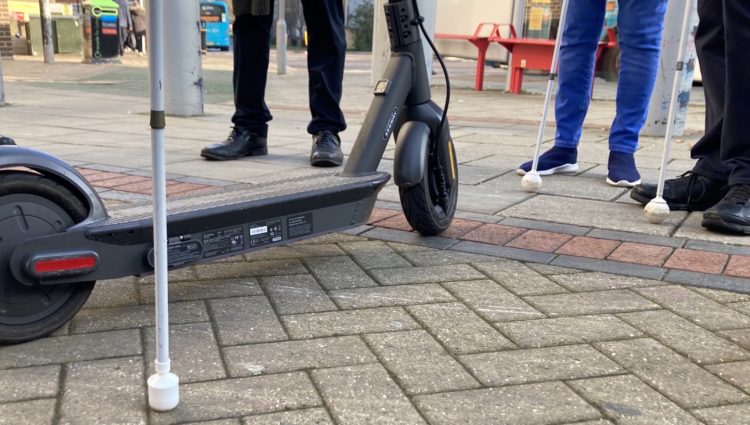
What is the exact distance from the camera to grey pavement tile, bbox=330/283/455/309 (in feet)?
6.66

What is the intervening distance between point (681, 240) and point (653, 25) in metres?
1.40

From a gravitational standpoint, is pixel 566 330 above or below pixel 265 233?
below

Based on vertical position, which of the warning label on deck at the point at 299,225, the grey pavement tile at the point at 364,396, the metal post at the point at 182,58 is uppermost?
the metal post at the point at 182,58

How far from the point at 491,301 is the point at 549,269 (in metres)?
0.40

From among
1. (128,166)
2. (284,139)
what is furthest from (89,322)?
(284,139)

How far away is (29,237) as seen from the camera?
164cm

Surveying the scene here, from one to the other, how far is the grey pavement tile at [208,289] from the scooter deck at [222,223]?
15cm

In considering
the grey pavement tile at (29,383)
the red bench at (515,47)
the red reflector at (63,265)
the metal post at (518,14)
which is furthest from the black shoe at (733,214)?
the metal post at (518,14)

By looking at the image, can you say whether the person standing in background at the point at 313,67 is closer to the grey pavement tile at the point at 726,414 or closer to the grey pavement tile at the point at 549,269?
the grey pavement tile at the point at 549,269

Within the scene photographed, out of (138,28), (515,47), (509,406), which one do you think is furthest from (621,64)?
(138,28)

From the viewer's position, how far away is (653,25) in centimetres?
361

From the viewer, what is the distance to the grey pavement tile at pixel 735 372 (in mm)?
1604

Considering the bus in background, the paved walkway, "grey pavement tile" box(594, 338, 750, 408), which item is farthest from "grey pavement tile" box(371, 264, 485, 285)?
the bus in background

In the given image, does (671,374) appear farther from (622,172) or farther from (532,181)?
(622,172)
